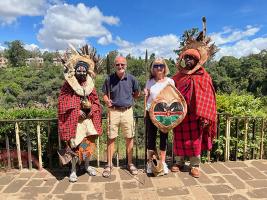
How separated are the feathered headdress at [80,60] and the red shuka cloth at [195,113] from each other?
1.26 metres

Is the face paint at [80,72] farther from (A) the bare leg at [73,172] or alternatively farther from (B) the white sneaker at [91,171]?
(B) the white sneaker at [91,171]

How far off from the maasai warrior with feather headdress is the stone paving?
0.36m

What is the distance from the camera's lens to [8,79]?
38.6 meters

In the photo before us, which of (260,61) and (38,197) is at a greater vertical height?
(260,61)

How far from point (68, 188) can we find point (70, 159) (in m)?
0.42

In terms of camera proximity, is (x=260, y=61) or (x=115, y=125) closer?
(x=115, y=125)

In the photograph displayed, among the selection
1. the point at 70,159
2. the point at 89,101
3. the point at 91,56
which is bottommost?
the point at 70,159

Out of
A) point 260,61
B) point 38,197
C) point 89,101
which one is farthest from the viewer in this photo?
point 260,61

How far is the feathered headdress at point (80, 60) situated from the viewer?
4148mm

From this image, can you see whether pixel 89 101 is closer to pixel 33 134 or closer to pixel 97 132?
pixel 97 132

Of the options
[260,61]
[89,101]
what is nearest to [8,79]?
[260,61]

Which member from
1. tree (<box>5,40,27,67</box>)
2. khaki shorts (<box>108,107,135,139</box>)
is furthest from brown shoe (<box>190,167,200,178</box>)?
tree (<box>5,40,27,67</box>)

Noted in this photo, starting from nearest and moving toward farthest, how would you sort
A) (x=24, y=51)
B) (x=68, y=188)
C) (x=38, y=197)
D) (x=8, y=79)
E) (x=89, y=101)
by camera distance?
1. (x=38, y=197)
2. (x=68, y=188)
3. (x=89, y=101)
4. (x=8, y=79)
5. (x=24, y=51)

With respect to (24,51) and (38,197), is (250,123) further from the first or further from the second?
(24,51)
